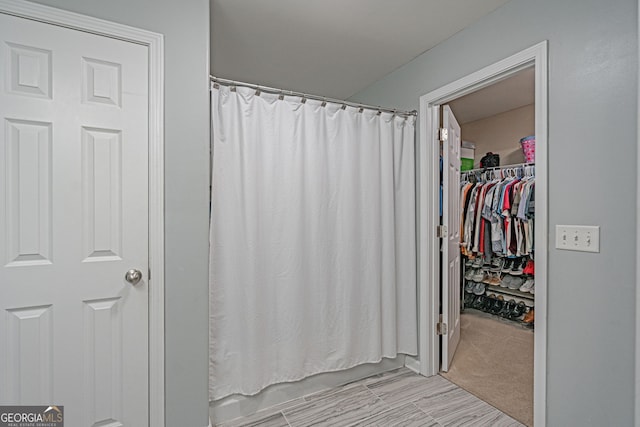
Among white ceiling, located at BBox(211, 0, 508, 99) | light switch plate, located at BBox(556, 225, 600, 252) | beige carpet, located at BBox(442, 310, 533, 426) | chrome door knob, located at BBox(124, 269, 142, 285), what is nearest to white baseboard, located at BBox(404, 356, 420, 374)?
beige carpet, located at BBox(442, 310, 533, 426)

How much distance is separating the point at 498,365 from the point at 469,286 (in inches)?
64.2

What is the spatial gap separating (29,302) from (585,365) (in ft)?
8.40

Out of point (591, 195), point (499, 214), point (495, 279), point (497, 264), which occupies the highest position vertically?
point (591, 195)

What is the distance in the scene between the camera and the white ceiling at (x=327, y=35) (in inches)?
75.0

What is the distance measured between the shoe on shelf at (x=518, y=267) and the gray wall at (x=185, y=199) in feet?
11.1

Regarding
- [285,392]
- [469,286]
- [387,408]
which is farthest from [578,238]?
[469,286]

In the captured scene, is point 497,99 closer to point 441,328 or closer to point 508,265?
point 508,265

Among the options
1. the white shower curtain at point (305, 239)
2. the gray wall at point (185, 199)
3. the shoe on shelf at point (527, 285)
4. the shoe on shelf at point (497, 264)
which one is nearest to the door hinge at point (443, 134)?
the white shower curtain at point (305, 239)

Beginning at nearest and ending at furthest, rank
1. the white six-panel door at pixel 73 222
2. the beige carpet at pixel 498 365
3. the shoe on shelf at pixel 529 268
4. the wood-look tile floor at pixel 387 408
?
the white six-panel door at pixel 73 222 → the wood-look tile floor at pixel 387 408 → the beige carpet at pixel 498 365 → the shoe on shelf at pixel 529 268

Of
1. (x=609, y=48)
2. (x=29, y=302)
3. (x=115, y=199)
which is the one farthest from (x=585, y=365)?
(x=29, y=302)

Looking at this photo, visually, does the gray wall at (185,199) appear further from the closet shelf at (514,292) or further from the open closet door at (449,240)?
the closet shelf at (514,292)

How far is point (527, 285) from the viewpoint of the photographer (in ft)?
11.5

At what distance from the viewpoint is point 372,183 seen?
2.37 m

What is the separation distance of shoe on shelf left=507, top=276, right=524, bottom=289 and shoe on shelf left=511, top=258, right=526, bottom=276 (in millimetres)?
76
